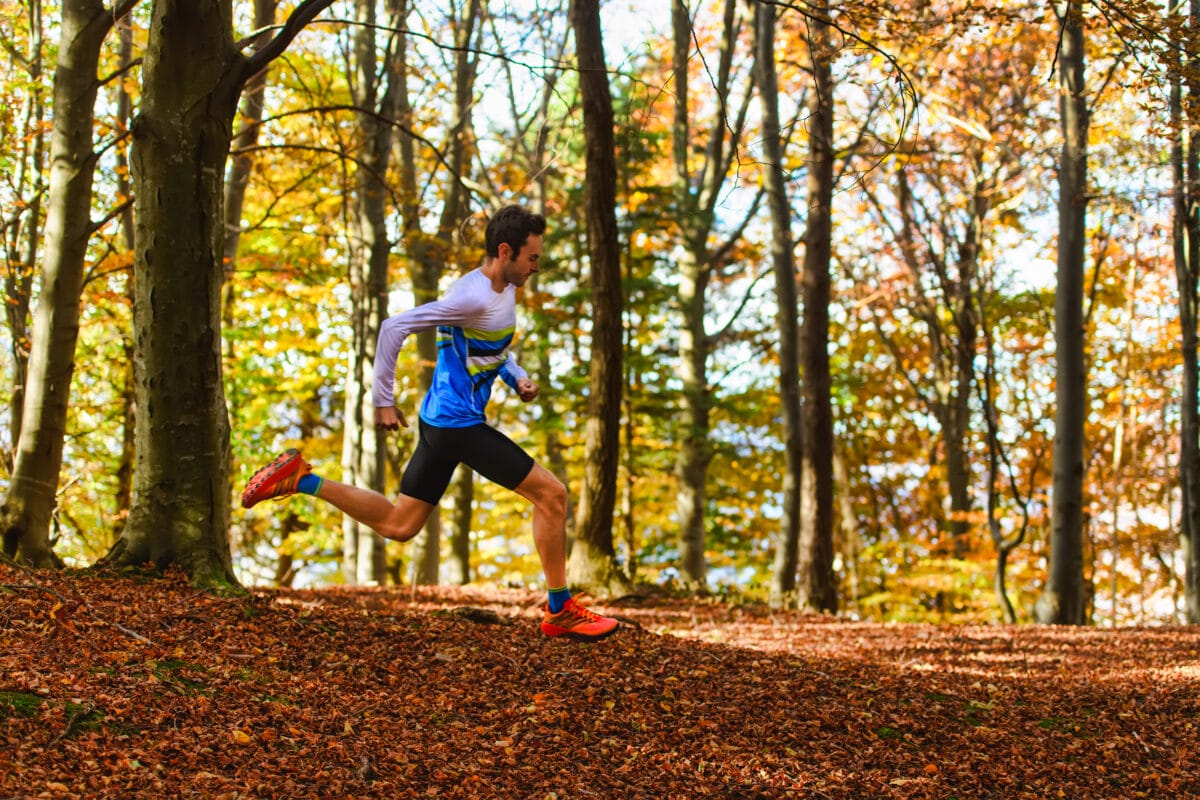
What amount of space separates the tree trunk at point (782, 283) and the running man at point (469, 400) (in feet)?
24.2

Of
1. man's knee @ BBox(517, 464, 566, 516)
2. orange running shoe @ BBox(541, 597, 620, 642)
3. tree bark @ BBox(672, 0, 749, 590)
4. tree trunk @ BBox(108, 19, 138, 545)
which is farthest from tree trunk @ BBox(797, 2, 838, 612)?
tree trunk @ BBox(108, 19, 138, 545)

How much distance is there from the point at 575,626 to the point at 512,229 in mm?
2149

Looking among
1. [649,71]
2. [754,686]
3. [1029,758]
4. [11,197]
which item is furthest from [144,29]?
[1029,758]

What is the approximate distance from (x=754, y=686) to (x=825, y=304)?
736 centimetres

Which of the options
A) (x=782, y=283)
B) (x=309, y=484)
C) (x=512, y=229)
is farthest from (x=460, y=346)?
(x=782, y=283)

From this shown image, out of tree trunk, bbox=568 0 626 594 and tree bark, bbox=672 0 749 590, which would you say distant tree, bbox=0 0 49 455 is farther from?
tree bark, bbox=672 0 749 590

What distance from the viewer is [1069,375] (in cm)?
1112

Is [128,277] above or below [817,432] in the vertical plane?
above

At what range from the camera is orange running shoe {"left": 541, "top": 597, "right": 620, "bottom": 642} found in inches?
215

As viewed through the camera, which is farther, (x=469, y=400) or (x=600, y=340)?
(x=600, y=340)

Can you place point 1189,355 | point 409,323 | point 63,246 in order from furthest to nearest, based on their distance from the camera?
1. point 1189,355
2. point 63,246
3. point 409,323

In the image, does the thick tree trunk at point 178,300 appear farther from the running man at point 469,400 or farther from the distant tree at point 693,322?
the distant tree at point 693,322

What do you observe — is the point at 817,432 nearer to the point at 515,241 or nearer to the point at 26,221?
the point at 515,241

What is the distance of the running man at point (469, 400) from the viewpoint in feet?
16.5
